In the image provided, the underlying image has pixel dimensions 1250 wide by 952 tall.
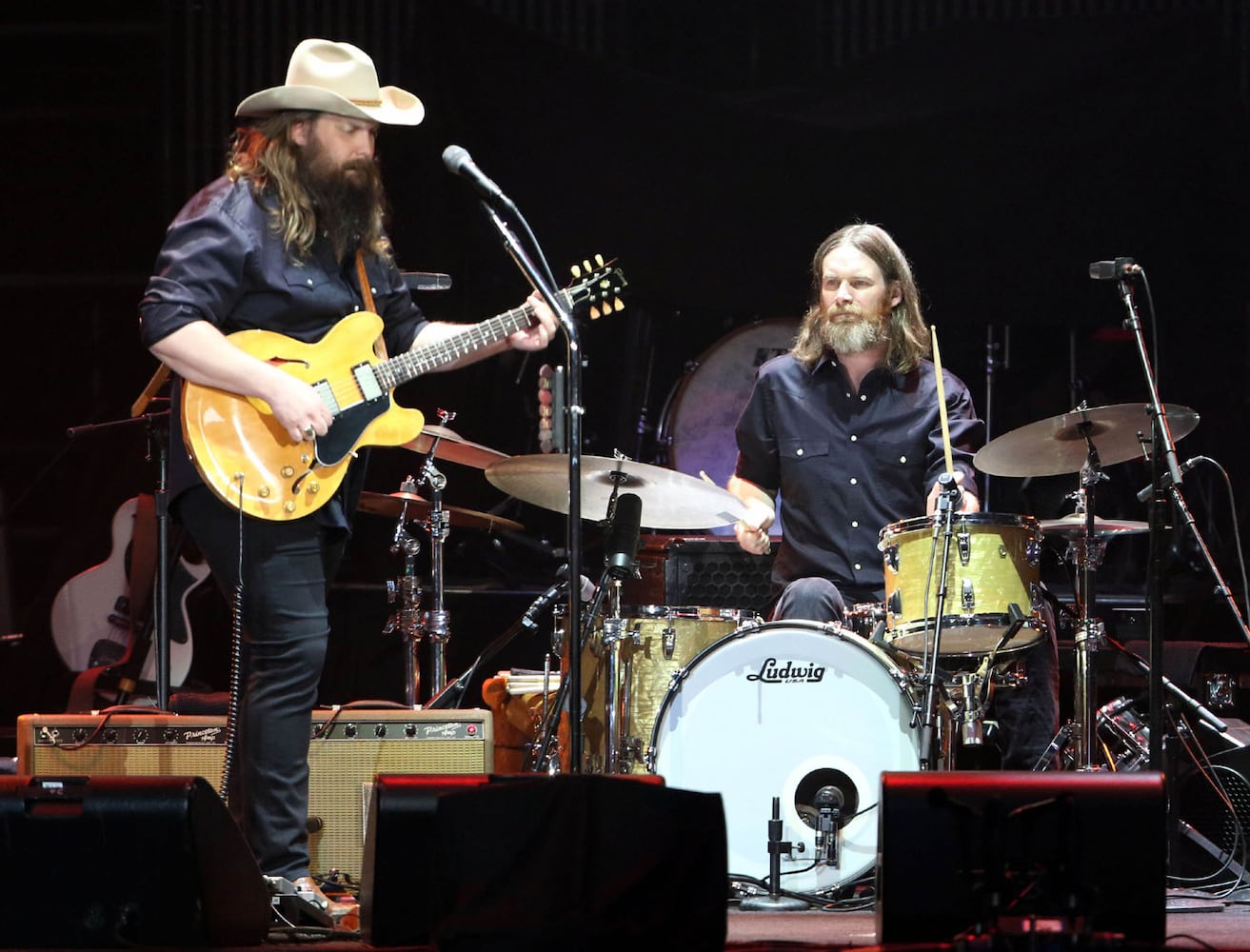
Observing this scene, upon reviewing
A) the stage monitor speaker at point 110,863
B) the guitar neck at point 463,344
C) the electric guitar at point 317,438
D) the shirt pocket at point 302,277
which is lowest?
the stage monitor speaker at point 110,863

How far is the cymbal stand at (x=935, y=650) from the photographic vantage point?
436cm

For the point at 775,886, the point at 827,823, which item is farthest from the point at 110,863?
the point at 827,823

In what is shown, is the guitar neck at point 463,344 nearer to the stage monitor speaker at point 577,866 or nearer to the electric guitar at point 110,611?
the stage monitor speaker at point 577,866

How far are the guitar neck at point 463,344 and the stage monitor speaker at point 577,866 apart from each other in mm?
1447

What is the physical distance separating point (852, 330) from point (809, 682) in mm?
1476

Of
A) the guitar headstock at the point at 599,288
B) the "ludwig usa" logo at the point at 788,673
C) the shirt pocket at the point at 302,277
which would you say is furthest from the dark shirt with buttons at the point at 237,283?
the "ludwig usa" logo at the point at 788,673

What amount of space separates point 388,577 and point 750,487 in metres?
2.23

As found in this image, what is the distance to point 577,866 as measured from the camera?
9.57 feet

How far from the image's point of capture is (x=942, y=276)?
6.67 meters

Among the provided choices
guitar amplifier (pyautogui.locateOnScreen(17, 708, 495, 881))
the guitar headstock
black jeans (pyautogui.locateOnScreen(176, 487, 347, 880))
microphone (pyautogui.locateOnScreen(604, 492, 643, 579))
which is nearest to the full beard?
the guitar headstock

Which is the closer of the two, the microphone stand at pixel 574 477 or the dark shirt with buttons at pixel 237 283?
the microphone stand at pixel 574 477

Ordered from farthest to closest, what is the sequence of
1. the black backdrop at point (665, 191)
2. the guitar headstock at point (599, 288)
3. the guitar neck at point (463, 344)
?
1. the black backdrop at point (665, 191)
2. the guitar headstock at point (599, 288)
3. the guitar neck at point (463, 344)

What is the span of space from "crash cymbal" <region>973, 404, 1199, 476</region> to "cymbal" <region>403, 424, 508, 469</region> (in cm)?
180

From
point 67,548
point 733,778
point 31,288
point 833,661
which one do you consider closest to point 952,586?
point 833,661
